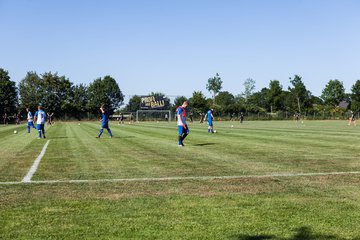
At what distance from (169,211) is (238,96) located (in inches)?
6328

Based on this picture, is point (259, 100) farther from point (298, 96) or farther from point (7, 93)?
point (7, 93)

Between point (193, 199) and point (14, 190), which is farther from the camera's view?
point (14, 190)

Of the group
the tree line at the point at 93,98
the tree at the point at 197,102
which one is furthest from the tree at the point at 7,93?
the tree at the point at 197,102

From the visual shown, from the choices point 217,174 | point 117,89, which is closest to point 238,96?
point 117,89

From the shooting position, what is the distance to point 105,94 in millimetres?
120500

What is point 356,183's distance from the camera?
798 centimetres

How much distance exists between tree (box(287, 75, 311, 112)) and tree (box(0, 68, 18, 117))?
261ft

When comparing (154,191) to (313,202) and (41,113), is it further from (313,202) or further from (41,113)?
(41,113)

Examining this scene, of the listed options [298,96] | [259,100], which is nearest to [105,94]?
[298,96]

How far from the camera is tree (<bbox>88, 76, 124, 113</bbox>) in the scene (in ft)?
375

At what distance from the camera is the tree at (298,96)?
437 feet

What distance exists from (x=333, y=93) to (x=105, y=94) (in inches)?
2754

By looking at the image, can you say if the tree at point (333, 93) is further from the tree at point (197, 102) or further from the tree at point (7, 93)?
the tree at point (7, 93)

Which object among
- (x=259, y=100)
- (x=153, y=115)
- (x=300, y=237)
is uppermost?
(x=259, y=100)
